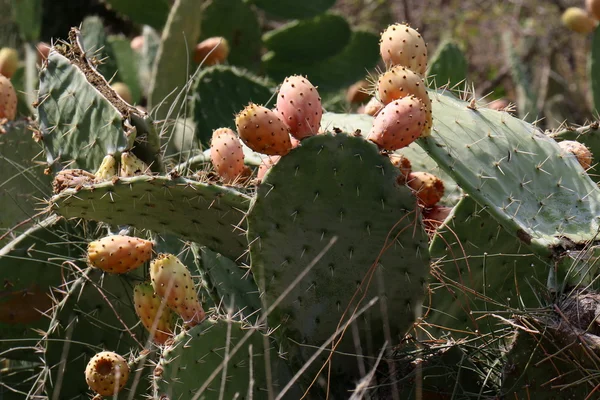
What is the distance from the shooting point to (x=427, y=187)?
89.0 inches

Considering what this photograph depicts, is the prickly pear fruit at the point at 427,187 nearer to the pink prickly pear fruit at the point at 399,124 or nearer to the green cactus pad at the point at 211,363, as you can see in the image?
the pink prickly pear fruit at the point at 399,124

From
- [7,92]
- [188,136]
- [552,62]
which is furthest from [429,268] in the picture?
[552,62]

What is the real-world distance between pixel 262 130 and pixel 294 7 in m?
2.92

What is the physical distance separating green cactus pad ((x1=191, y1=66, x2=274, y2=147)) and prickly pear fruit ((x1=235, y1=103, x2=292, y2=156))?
158 centimetres

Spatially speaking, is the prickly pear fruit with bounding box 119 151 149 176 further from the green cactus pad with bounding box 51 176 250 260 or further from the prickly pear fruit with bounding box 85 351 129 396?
the prickly pear fruit with bounding box 85 351 129 396

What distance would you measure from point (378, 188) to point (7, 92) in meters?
1.44

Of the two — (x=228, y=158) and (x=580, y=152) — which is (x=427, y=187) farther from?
(x=228, y=158)

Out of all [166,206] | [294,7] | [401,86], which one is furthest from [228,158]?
[294,7]

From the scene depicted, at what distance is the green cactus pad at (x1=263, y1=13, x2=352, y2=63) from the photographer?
4562 mm

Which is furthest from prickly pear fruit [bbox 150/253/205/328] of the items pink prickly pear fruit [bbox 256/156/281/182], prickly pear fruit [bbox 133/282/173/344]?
pink prickly pear fruit [bbox 256/156/281/182]

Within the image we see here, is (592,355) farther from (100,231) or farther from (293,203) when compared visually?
(100,231)

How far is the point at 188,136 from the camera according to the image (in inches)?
139

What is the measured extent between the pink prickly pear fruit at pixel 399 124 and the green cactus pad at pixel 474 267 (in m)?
0.38

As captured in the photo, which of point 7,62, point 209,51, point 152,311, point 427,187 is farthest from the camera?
point 209,51
